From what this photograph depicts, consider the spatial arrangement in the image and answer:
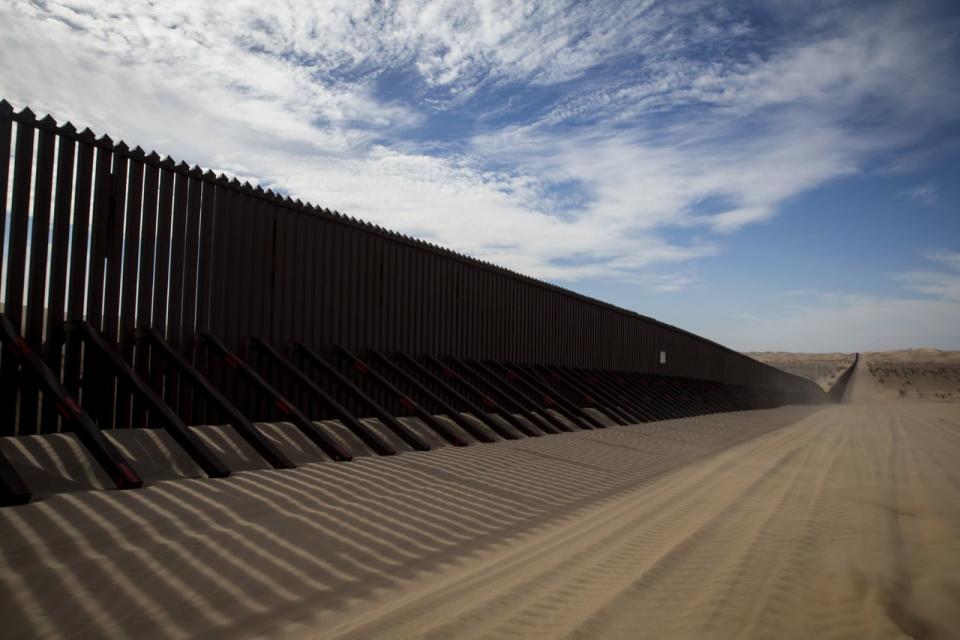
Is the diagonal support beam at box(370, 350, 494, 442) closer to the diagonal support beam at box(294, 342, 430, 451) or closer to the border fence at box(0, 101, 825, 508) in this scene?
the border fence at box(0, 101, 825, 508)

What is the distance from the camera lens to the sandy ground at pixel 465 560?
2803 millimetres

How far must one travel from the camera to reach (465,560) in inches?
151

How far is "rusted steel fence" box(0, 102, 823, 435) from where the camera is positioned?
18.3 feet

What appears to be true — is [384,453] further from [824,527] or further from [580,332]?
[580,332]

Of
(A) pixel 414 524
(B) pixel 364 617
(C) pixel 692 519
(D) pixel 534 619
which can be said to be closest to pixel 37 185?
(A) pixel 414 524

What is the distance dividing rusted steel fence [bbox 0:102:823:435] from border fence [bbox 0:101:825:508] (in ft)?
0.06

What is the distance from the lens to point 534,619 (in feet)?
9.50

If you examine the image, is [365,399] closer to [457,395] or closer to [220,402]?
[220,402]

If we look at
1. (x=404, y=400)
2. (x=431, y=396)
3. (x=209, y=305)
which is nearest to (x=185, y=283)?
(x=209, y=305)

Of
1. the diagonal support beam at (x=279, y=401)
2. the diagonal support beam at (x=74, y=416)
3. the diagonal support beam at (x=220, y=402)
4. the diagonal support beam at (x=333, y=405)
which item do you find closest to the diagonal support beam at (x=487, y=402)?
the diagonal support beam at (x=333, y=405)

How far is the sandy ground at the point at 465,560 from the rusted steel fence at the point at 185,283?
182 centimetres

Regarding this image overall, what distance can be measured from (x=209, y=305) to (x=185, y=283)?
1.23 ft

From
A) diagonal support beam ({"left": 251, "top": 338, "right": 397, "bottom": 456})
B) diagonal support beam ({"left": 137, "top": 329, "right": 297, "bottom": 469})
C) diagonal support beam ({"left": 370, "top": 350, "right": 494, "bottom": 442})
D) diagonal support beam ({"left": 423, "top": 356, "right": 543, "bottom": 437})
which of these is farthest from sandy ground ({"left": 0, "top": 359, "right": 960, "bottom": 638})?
diagonal support beam ({"left": 423, "top": 356, "right": 543, "bottom": 437})

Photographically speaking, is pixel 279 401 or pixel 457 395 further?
pixel 457 395
